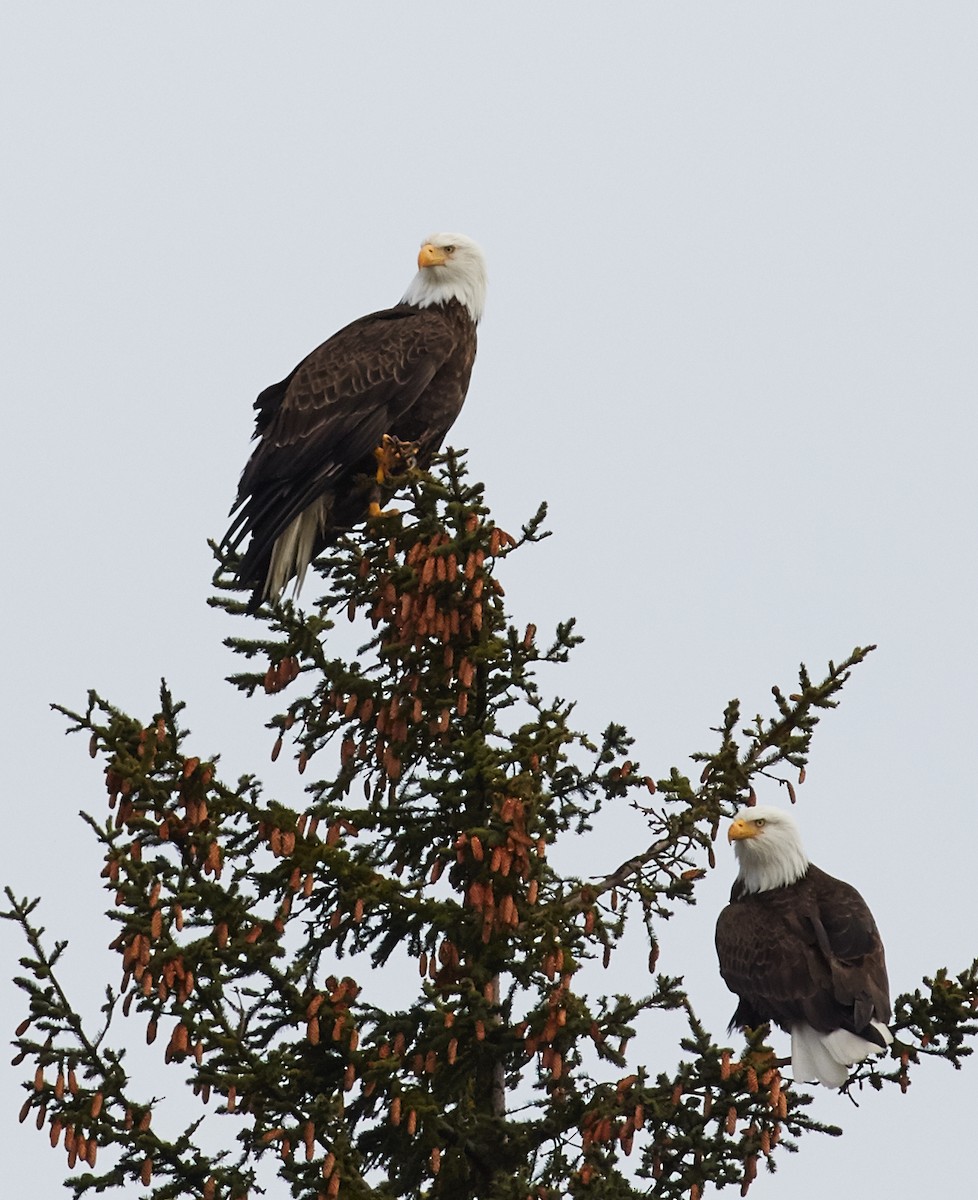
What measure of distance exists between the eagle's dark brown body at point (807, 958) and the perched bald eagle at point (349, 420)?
3.10 m

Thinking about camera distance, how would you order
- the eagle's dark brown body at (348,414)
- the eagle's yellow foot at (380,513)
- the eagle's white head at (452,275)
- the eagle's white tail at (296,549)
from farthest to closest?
the eagle's white head at (452,275)
the eagle's dark brown body at (348,414)
the eagle's white tail at (296,549)
the eagle's yellow foot at (380,513)

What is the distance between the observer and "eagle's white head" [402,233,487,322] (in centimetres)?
Result: 1127

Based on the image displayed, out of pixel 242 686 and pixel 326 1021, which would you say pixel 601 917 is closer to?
pixel 326 1021

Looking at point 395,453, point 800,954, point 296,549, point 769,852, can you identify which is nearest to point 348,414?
point 395,453

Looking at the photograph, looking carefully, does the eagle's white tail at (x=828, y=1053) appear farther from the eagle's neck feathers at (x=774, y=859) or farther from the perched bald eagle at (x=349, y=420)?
the perched bald eagle at (x=349, y=420)

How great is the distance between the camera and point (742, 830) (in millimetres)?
10180

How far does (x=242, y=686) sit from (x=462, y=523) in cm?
148

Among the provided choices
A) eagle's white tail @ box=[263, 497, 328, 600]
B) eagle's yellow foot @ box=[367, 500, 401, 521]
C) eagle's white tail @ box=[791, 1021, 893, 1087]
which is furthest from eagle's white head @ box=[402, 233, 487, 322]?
eagle's white tail @ box=[791, 1021, 893, 1087]

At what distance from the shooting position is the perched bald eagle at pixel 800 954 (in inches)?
332

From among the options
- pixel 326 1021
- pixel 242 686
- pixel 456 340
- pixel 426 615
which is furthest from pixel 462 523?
pixel 456 340

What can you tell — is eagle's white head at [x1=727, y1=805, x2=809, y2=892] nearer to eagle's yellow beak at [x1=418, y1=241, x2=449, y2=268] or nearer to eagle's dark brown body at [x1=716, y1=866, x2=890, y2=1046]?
eagle's dark brown body at [x1=716, y1=866, x2=890, y2=1046]

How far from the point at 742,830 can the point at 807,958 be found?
121cm

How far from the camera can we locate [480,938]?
749 centimetres

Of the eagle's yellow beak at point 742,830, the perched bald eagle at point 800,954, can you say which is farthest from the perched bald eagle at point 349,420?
the perched bald eagle at point 800,954
